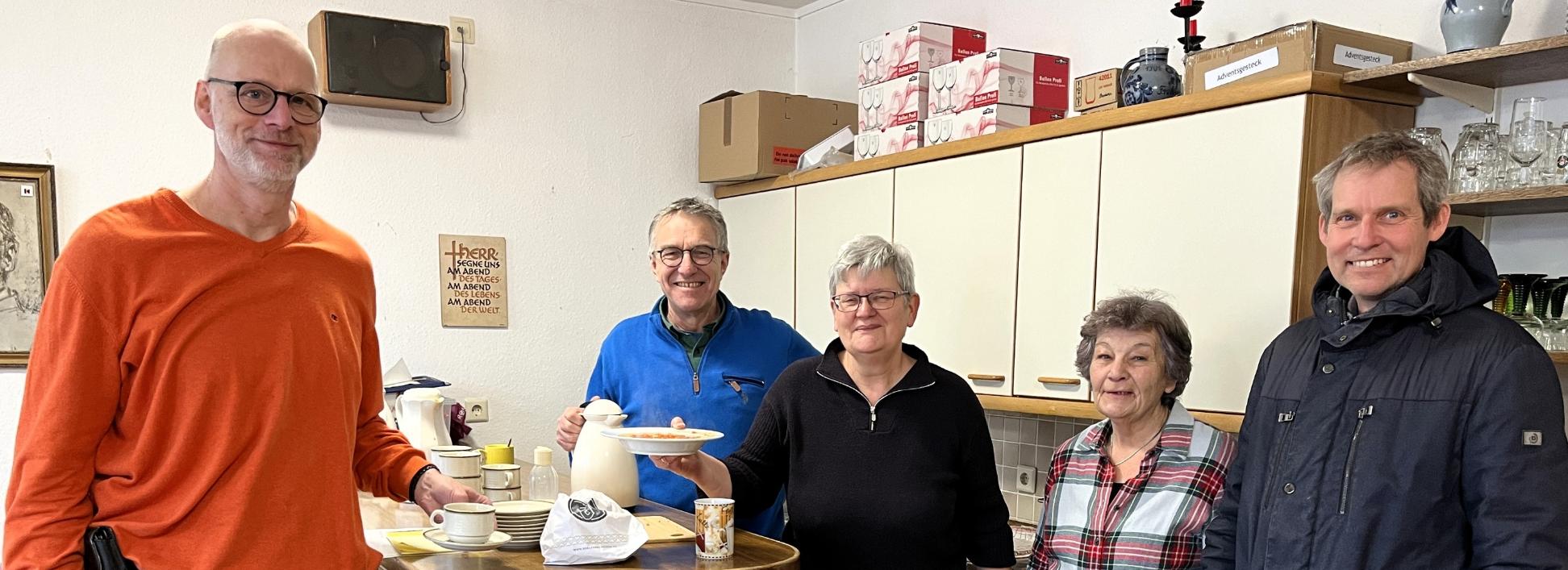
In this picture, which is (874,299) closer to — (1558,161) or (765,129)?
(1558,161)

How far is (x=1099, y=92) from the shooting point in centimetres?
272

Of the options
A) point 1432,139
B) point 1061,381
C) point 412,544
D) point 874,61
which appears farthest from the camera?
point 874,61

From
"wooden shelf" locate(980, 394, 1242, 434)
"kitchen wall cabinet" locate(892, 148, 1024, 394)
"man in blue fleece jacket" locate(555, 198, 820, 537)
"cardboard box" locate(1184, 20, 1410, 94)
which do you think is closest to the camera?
"cardboard box" locate(1184, 20, 1410, 94)

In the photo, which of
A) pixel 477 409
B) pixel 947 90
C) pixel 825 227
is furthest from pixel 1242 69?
pixel 477 409

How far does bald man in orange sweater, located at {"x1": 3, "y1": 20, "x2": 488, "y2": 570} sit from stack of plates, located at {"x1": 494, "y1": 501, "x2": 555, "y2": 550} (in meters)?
0.35

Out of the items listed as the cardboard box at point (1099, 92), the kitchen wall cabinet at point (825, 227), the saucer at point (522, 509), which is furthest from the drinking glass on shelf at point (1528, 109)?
the saucer at point (522, 509)

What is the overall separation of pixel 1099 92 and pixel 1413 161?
3.63 feet

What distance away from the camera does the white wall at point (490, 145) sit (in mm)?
3271

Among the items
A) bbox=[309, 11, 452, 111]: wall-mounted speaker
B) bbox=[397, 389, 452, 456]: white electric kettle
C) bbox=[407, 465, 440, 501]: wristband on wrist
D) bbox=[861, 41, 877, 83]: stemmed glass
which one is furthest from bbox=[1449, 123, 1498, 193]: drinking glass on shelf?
bbox=[309, 11, 452, 111]: wall-mounted speaker

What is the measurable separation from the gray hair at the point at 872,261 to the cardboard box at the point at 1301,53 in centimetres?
80

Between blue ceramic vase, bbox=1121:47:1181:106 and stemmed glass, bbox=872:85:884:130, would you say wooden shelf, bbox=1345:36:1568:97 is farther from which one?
stemmed glass, bbox=872:85:884:130

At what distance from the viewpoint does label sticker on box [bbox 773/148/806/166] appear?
148 inches

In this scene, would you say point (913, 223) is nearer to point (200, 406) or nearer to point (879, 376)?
point (879, 376)

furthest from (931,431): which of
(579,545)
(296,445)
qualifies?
(296,445)
